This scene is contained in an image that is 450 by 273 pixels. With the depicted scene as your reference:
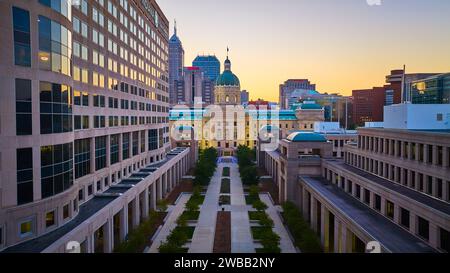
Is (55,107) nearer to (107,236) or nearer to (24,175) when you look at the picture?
(24,175)

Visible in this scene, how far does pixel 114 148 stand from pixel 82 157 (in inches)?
422

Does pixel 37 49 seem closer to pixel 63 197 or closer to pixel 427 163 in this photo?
pixel 63 197

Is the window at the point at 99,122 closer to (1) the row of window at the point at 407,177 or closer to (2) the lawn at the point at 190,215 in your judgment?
(2) the lawn at the point at 190,215

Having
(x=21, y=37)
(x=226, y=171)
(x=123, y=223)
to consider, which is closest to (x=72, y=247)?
(x=21, y=37)

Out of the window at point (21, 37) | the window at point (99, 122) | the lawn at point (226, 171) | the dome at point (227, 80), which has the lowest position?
the lawn at point (226, 171)

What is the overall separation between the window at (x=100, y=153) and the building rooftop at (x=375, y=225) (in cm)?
2864

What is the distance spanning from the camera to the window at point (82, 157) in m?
37.9

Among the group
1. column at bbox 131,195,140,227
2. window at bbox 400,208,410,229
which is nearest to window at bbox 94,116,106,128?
column at bbox 131,195,140,227

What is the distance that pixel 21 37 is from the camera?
23594mm

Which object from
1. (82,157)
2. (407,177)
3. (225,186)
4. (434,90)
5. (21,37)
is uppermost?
(434,90)

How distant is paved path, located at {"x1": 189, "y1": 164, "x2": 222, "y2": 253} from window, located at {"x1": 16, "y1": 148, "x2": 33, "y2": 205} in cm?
1941

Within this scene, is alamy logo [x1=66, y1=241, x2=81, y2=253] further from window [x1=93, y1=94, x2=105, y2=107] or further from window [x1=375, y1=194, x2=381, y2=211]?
window [x1=375, y1=194, x2=381, y2=211]

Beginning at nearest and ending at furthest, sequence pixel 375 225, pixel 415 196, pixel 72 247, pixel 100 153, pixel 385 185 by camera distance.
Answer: pixel 72 247 < pixel 375 225 < pixel 415 196 < pixel 385 185 < pixel 100 153

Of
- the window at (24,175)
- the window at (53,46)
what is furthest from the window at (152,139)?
the window at (24,175)
